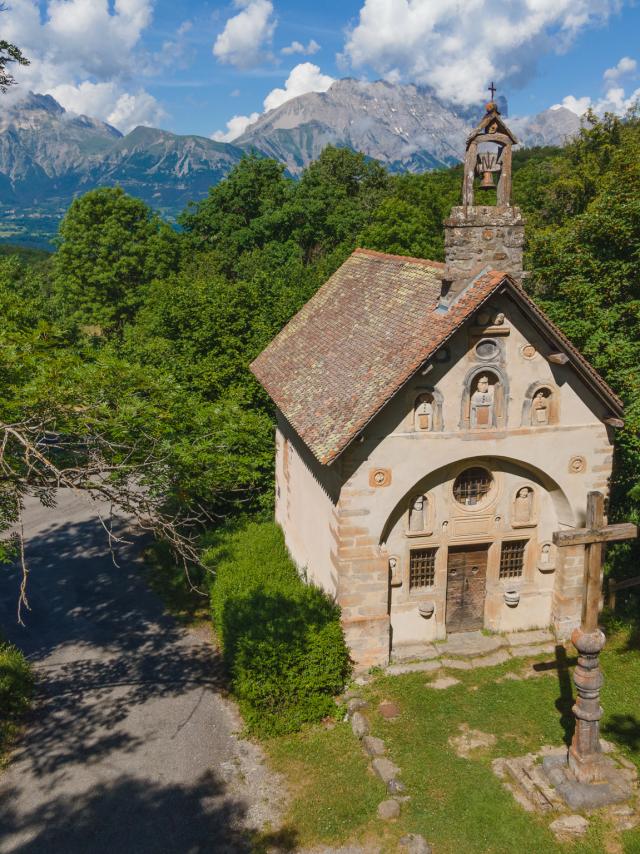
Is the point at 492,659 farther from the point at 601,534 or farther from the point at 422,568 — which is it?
the point at 601,534

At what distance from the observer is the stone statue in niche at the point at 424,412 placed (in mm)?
16859

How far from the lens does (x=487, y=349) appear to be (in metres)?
16.9

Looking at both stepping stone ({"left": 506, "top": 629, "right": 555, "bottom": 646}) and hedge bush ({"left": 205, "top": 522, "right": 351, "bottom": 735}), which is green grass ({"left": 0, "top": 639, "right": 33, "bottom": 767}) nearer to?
hedge bush ({"left": 205, "top": 522, "right": 351, "bottom": 735})

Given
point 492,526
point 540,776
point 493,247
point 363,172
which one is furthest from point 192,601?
point 363,172

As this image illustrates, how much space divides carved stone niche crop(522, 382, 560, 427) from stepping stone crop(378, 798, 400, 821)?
968 cm

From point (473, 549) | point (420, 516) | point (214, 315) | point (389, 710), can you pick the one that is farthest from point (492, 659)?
point (214, 315)

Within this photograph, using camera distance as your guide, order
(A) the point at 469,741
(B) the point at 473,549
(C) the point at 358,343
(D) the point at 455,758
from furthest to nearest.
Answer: (C) the point at 358,343, (B) the point at 473,549, (A) the point at 469,741, (D) the point at 455,758

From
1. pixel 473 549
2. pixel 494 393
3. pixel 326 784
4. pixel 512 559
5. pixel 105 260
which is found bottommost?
pixel 326 784

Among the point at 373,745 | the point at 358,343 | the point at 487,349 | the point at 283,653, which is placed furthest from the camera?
the point at 358,343

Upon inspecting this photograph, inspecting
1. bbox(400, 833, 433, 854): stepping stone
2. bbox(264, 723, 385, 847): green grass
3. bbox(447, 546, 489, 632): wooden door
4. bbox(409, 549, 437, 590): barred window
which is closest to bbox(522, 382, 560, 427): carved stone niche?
bbox(447, 546, 489, 632): wooden door

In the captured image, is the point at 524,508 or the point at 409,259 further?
the point at 409,259

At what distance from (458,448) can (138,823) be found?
37.2 ft

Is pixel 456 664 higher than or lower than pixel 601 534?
lower

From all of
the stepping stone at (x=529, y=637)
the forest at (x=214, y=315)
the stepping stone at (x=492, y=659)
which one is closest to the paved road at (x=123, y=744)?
the forest at (x=214, y=315)
